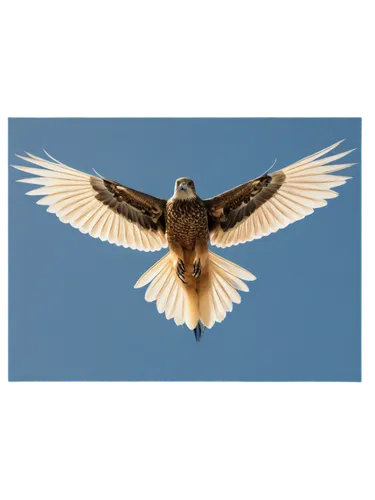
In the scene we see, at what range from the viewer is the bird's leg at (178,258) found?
3.47 m

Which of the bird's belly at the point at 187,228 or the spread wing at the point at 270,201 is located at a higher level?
the spread wing at the point at 270,201

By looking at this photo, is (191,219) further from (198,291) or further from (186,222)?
(198,291)

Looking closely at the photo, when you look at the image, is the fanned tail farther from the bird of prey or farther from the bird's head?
the bird's head

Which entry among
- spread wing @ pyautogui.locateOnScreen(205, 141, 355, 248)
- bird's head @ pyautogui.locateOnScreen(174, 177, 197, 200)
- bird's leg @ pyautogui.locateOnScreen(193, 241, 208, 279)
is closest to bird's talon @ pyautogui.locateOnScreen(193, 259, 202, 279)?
bird's leg @ pyautogui.locateOnScreen(193, 241, 208, 279)

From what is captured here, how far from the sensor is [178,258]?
3490mm

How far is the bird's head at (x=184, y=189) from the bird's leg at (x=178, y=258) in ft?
0.91

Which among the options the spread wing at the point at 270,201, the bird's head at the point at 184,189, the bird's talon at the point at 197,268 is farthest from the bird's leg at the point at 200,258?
the bird's head at the point at 184,189

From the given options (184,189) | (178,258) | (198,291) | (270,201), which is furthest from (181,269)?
(270,201)

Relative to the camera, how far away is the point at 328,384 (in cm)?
303

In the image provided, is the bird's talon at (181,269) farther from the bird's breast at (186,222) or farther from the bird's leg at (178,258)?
the bird's breast at (186,222)

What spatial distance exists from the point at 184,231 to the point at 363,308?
951 mm

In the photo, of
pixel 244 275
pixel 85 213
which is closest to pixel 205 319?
pixel 244 275

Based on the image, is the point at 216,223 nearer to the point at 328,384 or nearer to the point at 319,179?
the point at 319,179
